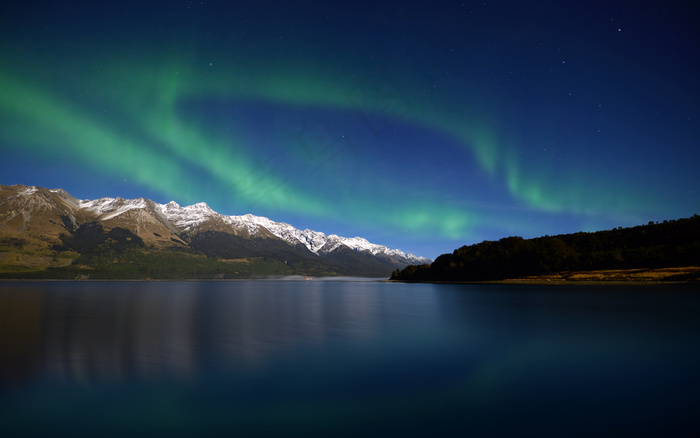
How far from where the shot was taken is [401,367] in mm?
23875

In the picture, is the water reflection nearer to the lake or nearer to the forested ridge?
the lake

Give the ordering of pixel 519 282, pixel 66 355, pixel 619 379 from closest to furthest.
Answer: pixel 619 379 < pixel 66 355 < pixel 519 282

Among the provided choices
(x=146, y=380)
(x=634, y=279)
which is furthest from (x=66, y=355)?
(x=634, y=279)

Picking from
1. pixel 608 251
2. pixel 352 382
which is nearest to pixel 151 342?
pixel 352 382

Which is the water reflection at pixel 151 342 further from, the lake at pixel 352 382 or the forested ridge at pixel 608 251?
the forested ridge at pixel 608 251

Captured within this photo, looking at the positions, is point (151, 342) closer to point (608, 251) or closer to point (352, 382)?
point (352, 382)

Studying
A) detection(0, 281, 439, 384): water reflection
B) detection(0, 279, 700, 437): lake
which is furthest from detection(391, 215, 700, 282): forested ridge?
detection(0, 281, 439, 384): water reflection

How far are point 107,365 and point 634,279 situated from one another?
168205 mm

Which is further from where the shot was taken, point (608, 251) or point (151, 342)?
point (608, 251)

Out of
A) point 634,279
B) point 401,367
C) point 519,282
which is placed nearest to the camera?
point 401,367

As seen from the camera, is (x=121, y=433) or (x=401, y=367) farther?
(x=401, y=367)

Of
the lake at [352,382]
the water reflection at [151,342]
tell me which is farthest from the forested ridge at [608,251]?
the water reflection at [151,342]

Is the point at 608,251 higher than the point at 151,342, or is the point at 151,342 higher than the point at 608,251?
the point at 608,251

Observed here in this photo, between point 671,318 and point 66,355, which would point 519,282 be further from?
point 66,355
